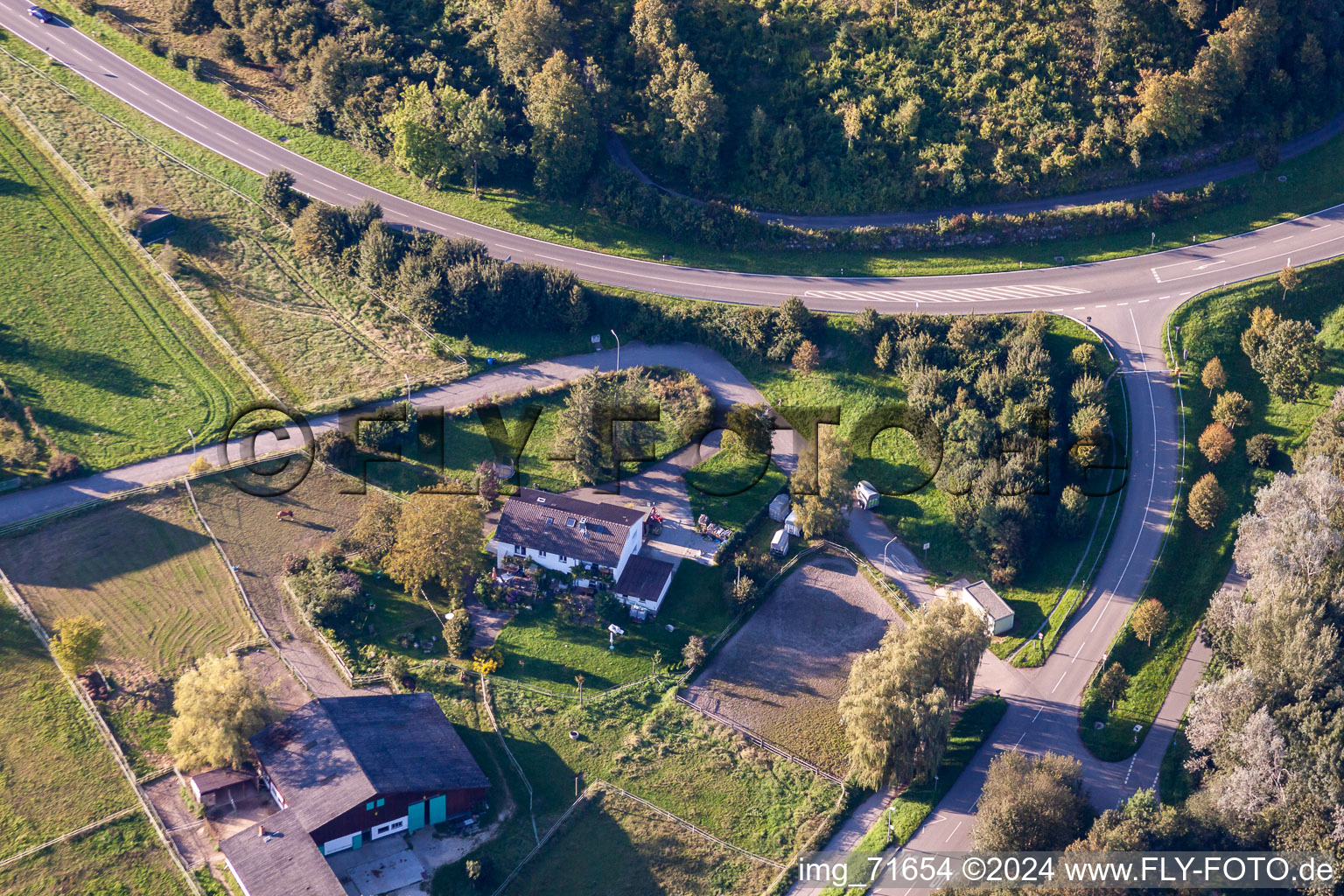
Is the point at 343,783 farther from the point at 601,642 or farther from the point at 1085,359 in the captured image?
the point at 1085,359

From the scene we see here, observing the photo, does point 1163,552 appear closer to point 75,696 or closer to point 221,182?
point 75,696

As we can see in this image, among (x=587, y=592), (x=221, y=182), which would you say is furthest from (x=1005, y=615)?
(x=221, y=182)

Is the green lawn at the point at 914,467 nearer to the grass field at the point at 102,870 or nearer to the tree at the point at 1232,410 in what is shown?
the tree at the point at 1232,410

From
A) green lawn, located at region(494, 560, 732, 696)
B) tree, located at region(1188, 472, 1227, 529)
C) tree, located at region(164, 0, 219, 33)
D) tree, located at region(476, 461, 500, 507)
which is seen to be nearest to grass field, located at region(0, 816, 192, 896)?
green lawn, located at region(494, 560, 732, 696)

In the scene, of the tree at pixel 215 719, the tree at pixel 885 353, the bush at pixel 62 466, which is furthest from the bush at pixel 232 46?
the tree at pixel 215 719

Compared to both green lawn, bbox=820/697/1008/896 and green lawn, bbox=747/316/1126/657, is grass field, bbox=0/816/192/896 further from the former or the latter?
green lawn, bbox=747/316/1126/657
